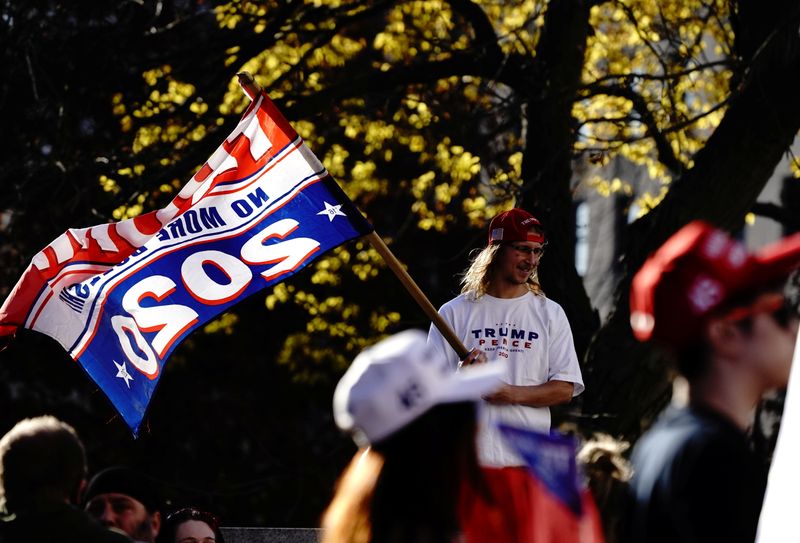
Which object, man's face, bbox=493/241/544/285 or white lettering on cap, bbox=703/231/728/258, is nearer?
white lettering on cap, bbox=703/231/728/258

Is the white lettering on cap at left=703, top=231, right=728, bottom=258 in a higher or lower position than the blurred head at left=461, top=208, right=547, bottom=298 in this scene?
higher

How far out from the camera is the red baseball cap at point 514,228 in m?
5.95

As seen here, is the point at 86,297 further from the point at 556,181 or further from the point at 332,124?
the point at 332,124

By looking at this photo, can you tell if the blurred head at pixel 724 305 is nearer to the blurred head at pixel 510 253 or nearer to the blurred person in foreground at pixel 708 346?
the blurred person in foreground at pixel 708 346

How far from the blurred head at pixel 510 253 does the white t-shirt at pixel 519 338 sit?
0.08m

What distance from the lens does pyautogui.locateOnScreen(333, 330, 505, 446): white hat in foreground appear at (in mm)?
2568

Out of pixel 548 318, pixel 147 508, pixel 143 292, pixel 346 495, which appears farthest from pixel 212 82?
pixel 346 495

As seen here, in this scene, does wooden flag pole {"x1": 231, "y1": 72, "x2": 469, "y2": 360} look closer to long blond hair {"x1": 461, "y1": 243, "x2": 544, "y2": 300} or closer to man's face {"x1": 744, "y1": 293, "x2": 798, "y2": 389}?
long blond hair {"x1": 461, "y1": 243, "x2": 544, "y2": 300}

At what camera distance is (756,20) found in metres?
10.6

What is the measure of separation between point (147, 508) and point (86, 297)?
1939mm

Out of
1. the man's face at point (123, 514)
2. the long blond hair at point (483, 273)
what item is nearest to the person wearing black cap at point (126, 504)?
the man's face at point (123, 514)

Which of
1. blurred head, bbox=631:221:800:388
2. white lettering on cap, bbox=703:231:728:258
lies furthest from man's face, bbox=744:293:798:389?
white lettering on cap, bbox=703:231:728:258

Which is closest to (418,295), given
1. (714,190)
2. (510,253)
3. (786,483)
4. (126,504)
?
(510,253)

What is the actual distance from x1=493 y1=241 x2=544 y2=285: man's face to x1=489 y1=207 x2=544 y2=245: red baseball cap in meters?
0.03
